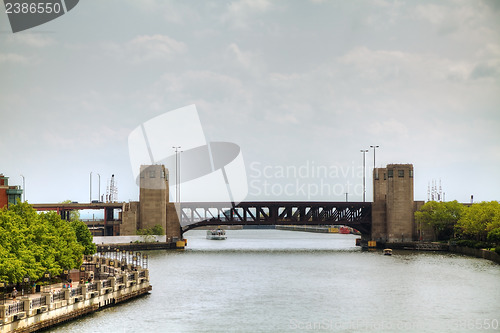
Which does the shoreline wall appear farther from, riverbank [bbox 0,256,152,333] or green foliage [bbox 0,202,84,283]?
green foliage [bbox 0,202,84,283]

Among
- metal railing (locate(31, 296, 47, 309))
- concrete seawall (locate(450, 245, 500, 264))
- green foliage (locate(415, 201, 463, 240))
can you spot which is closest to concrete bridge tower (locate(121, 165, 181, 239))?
green foliage (locate(415, 201, 463, 240))

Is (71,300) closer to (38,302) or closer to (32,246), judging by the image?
(38,302)

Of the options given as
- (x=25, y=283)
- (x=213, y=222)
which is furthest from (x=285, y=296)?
(x=213, y=222)

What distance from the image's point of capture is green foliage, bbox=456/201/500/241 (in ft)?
449

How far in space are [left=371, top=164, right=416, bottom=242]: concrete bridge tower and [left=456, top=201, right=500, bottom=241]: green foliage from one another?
69.6ft

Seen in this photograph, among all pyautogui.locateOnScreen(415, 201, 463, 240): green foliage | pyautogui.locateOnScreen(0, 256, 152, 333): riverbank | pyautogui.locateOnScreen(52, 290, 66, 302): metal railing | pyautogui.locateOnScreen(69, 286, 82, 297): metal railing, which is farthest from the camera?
pyautogui.locateOnScreen(415, 201, 463, 240): green foliage

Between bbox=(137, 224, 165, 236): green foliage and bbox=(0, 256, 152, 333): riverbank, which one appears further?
bbox=(137, 224, 165, 236): green foliage

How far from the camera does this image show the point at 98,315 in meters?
63.5

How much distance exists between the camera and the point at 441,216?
546 ft

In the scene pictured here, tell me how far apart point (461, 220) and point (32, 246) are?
114 m

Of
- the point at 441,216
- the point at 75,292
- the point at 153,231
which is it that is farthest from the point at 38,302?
the point at 441,216

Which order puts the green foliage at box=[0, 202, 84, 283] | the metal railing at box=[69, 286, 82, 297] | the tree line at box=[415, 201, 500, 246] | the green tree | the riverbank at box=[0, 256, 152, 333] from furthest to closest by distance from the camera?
the tree line at box=[415, 201, 500, 246]
the green tree
the metal railing at box=[69, 286, 82, 297]
the green foliage at box=[0, 202, 84, 283]
the riverbank at box=[0, 256, 152, 333]

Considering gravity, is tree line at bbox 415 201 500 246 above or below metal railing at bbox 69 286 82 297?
above

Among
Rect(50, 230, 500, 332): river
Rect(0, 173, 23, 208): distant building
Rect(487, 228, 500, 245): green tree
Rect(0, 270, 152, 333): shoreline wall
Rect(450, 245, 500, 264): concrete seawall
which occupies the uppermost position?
Rect(0, 173, 23, 208): distant building
